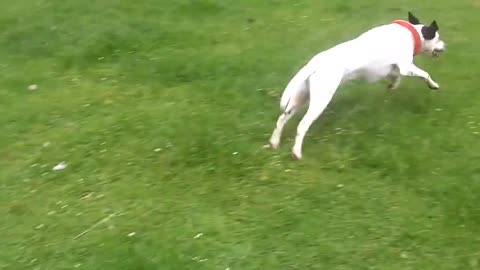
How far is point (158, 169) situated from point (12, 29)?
142 inches

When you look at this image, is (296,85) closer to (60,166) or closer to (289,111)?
(289,111)

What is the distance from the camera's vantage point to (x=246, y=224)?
494 centimetres

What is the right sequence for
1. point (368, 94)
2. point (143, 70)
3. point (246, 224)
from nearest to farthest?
point (246, 224) < point (368, 94) < point (143, 70)

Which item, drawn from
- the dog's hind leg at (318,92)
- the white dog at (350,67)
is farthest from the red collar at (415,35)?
the dog's hind leg at (318,92)

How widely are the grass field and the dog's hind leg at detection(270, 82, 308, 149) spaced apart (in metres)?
0.11

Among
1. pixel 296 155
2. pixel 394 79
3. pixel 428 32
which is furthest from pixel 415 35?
pixel 296 155

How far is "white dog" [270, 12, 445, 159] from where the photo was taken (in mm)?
5473

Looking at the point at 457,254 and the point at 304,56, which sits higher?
the point at 304,56

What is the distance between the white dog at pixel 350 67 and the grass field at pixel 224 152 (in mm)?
304

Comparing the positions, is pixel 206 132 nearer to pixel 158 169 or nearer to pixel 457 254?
pixel 158 169

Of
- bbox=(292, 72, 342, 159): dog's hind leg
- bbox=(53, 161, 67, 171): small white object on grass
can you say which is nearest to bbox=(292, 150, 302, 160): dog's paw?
bbox=(292, 72, 342, 159): dog's hind leg

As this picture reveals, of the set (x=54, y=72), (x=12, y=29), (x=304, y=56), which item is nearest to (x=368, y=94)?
(x=304, y=56)

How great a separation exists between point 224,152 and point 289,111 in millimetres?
624

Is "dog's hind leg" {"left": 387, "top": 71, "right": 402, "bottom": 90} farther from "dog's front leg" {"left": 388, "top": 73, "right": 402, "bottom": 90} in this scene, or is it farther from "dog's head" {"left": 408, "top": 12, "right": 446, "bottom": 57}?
"dog's head" {"left": 408, "top": 12, "right": 446, "bottom": 57}
